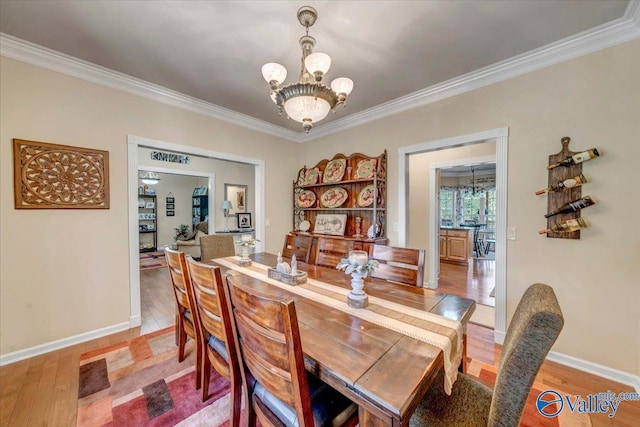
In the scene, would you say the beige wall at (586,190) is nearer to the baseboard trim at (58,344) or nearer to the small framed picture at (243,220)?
the baseboard trim at (58,344)

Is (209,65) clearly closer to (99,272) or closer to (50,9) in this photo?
(50,9)

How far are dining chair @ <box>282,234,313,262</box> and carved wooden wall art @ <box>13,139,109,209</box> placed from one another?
6.24 ft

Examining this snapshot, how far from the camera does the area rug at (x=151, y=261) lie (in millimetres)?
5685

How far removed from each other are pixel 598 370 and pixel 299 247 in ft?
8.89

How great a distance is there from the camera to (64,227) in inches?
93.1

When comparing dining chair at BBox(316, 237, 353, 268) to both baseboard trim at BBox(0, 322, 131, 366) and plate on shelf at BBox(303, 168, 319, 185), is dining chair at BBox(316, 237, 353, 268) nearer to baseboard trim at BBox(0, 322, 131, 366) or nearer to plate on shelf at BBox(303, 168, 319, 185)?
plate on shelf at BBox(303, 168, 319, 185)

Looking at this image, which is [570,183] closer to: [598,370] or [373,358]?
[598,370]

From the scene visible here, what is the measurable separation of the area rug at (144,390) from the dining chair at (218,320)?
1.24 ft

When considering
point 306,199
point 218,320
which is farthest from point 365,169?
point 218,320

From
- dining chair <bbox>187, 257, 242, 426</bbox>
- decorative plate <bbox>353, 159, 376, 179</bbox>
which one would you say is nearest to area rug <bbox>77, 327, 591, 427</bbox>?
dining chair <bbox>187, 257, 242, 426</bbox>

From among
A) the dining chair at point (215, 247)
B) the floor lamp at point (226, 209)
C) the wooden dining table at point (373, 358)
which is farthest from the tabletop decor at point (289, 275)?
the floor lamp at point (226, 209)

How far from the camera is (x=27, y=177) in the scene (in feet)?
7.14

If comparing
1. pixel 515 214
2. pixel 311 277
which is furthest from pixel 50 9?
pixel 515 214

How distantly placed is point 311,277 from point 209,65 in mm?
2198
